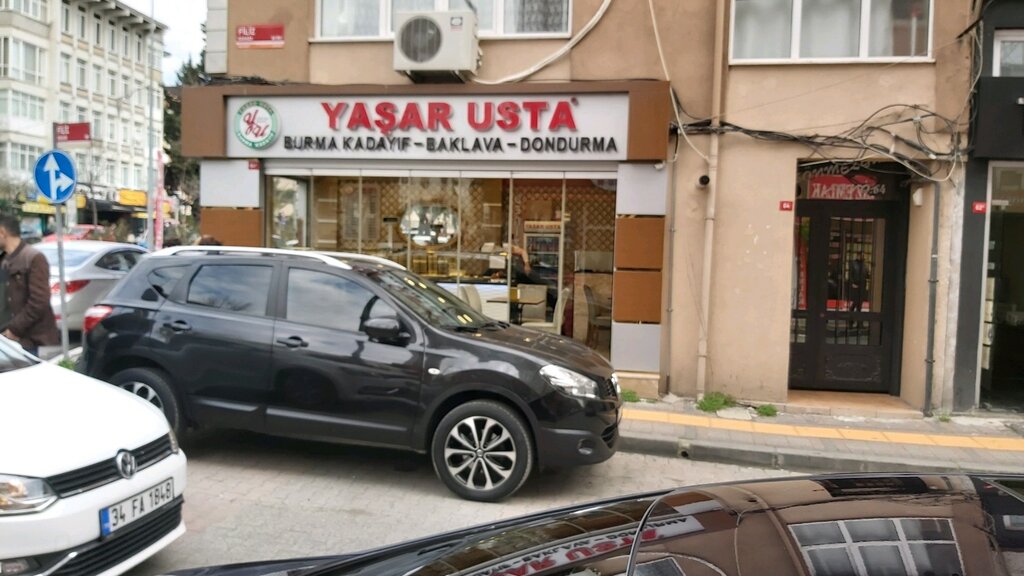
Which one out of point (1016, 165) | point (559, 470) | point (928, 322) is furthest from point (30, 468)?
point (1016, 165)

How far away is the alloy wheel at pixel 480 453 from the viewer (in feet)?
17.8

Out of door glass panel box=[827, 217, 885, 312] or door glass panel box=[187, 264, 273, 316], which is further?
door glass panel box=[827, 217, 885, 312]

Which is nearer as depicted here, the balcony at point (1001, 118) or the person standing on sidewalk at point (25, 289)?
the person standing on sidewalk at point (25, 289)

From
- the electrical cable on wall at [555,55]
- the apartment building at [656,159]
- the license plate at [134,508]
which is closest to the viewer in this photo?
the license plate at [134,508]

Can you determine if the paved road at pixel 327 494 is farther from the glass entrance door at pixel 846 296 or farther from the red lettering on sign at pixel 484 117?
the red lettering on sign at pixel 484 117

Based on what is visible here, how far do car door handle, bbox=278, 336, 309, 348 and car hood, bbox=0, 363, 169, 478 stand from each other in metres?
1.53

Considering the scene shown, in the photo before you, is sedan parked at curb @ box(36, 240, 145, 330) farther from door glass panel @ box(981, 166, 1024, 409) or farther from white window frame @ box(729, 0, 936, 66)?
door glass panel @ box(981, 166, 1024, 409)

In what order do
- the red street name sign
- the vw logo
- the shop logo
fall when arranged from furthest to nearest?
the shop logo → the red street name sign → the vw logo

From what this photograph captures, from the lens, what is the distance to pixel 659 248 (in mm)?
9016

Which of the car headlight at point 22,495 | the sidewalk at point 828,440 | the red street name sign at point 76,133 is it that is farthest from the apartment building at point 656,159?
the car headlight at point 22,495

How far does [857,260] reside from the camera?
9.44 meters

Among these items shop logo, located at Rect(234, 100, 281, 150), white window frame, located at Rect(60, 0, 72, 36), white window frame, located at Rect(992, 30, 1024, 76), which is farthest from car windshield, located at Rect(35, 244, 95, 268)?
white window frame, located at Rect(60, 0, 72, 36)

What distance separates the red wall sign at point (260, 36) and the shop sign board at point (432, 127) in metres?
0.74

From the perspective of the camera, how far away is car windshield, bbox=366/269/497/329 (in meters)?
5.90
